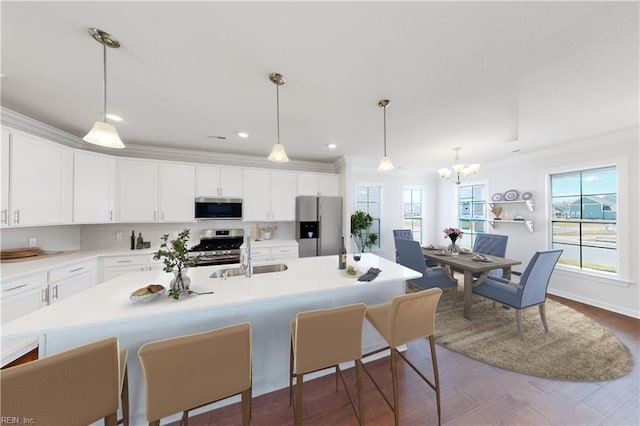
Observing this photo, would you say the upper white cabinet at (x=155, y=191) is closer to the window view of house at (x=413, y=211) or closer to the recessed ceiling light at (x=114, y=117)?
the recessed ceiling light at (x=114, y=117)

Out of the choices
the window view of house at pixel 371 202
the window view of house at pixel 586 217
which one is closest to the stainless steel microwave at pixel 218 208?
the window view of house at pixel 371 202

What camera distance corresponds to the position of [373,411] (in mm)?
1552

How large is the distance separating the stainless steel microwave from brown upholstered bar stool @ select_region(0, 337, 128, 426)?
289 cm

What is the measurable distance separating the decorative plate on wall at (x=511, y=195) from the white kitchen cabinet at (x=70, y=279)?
6.94 meters

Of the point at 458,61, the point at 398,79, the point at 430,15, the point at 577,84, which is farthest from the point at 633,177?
the point at 430,15

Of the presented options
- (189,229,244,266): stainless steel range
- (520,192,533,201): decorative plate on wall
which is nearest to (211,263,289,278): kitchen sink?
(189,229,244,266): stainless steel range

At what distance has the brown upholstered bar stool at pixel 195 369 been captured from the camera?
929 millimetres

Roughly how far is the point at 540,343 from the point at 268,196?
13.8 ft

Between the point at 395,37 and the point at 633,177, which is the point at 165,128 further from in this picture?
the point at 633,177

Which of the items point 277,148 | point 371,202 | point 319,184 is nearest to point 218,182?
point 319,184

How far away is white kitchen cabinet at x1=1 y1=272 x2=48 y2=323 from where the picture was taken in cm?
187

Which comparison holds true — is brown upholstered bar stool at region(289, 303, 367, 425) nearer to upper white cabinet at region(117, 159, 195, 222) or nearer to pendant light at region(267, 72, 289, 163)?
pendant light at region(267, 72, 289, 163)

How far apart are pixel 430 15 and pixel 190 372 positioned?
2283 mm

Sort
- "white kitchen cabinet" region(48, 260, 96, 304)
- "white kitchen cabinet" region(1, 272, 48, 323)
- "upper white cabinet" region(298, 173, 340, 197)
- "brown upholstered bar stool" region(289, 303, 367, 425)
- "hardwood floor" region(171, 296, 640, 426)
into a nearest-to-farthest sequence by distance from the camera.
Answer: "brown upholstered bar stool" region(289, 303, 367, 425) < "hardwood floor" region(171, 296, 640, 426) < "white kitchen cabinet" region(1, 272, 48, 323) < "white kitchen cabinet" region(48, 260, 96, 304) < "upper white cabinet" region(298, 173, 340, 197)
